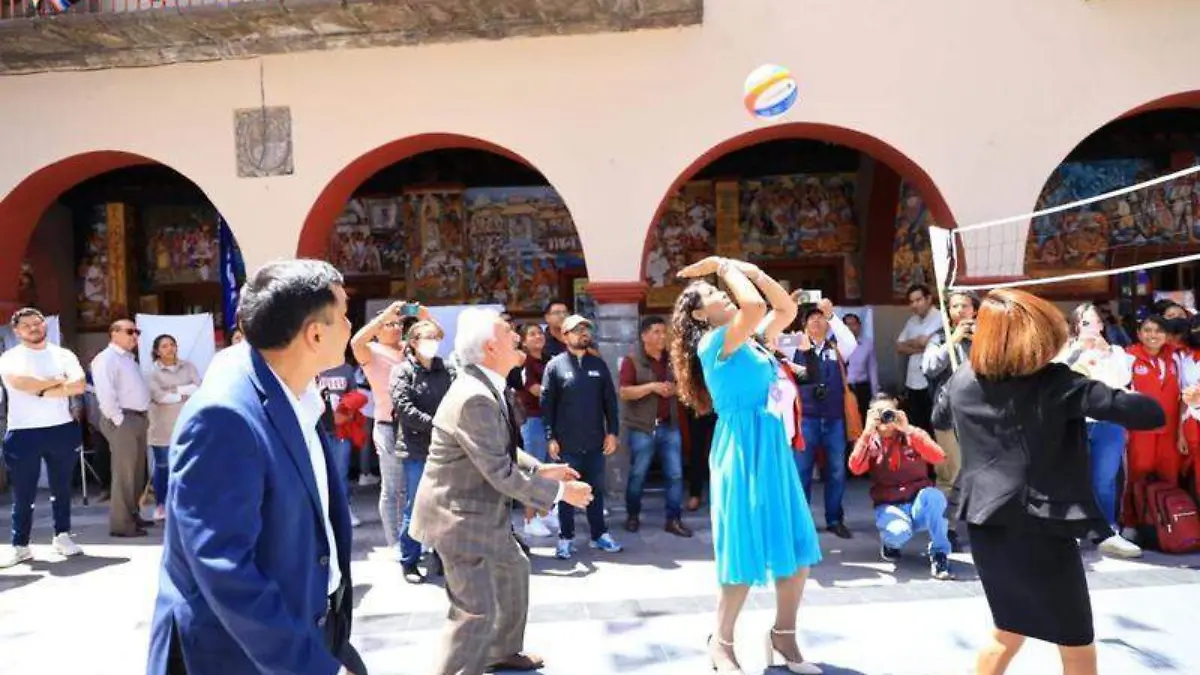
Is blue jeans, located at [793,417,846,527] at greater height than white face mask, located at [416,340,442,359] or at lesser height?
lesser

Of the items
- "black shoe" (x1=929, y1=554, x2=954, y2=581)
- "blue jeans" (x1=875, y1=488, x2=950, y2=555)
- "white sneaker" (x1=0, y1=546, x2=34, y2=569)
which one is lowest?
"white sneaker" (x1=0, y1=546, x2=34, y2=569)

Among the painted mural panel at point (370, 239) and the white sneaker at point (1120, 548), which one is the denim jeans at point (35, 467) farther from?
the white sneaker at point (1120, 548)

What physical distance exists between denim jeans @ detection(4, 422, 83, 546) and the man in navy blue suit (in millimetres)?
5886

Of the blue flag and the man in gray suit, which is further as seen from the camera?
the blue flag

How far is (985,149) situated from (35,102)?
9326 mm

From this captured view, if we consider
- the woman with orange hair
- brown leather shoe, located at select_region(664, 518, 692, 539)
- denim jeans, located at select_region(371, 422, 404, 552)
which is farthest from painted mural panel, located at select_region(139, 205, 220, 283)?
the woman with orange hair

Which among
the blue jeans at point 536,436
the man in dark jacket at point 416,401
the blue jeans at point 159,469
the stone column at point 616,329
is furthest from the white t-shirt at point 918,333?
the blue jeans at point 159,469

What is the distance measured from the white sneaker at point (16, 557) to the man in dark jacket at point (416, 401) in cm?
322

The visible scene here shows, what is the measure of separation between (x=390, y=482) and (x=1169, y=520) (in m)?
5.58

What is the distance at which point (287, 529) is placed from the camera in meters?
1.98

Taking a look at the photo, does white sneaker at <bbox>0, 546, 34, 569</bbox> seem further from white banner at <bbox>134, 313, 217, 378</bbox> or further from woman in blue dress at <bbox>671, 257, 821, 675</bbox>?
woman in blue dress at <bbox>671, 257, 821, 675</bbox>

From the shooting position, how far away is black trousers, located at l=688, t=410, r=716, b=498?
7.78 metres

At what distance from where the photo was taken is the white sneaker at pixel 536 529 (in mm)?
7207

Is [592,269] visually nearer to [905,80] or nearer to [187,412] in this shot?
[905,80]
